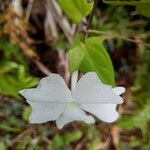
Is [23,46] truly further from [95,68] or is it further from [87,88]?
[87,88]

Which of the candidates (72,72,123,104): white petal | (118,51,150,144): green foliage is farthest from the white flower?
(118,51,150,144): green foliage

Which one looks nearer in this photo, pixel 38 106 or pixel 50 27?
pixel 38 106

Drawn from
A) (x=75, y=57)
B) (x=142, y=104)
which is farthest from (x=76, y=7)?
(x=142, y=104)

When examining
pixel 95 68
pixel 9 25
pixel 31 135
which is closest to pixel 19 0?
pixel 9 25

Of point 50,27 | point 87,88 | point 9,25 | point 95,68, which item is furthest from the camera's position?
point 50,27

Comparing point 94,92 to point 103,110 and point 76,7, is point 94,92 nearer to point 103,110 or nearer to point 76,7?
point 103,110

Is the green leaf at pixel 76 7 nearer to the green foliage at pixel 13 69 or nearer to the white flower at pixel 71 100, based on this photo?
the white flower at pixel 71 100

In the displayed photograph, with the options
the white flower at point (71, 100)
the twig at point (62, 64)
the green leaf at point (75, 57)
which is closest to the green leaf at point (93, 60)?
the green leaf at point (75, 57)
